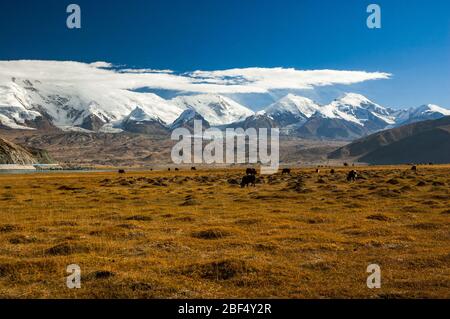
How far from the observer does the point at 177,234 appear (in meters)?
25.0

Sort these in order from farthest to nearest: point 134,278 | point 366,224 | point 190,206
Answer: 1. point 190,206
2. point 366,224
3. point 134,278

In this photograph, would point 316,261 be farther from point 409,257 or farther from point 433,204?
point 433,204

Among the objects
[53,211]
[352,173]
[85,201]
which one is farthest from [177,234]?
[352,173]

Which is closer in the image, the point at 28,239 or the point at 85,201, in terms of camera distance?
the point at 28,239

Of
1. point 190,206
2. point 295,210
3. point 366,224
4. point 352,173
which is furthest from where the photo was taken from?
point 352,173

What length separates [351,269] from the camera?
667 inches

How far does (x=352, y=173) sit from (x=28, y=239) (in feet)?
196

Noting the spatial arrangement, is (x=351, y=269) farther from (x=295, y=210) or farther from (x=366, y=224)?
(x=295, y=210)

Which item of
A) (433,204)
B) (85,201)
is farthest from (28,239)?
(433,204)

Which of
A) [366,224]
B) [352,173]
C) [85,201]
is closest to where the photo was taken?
[366,224]

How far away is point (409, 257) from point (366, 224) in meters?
8.92

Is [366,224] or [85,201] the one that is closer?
[366,224]
